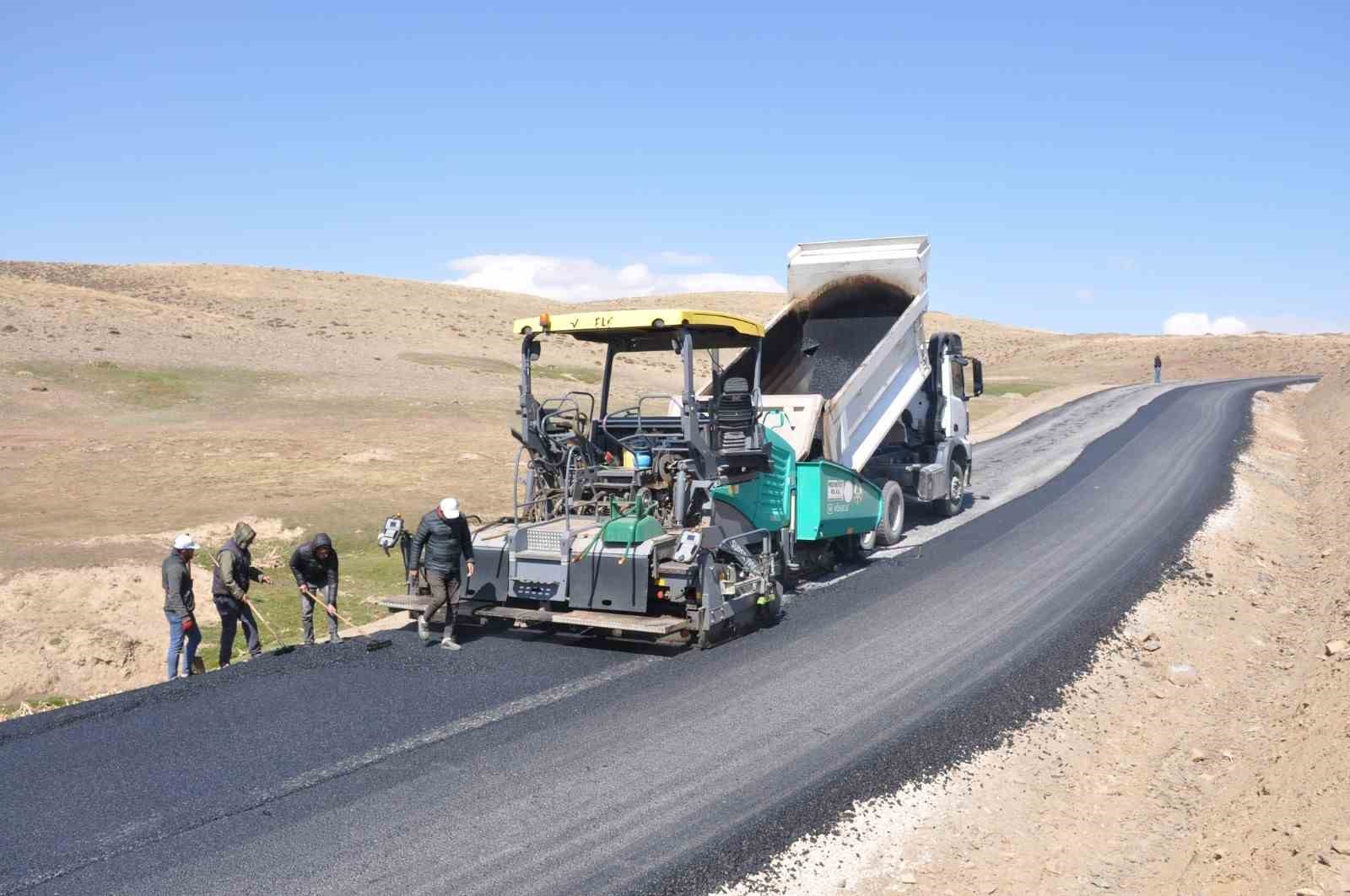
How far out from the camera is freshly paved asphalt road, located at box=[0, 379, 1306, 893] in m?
5.55

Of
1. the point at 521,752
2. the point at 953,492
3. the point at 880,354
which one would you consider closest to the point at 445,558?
the point at 521,752

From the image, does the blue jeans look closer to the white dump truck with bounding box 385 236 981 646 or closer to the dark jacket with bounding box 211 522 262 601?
the dark jacket with bounding box 211 522 262 601

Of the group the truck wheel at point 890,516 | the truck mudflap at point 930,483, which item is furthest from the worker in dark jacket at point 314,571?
the truck mudflap at point 930,483

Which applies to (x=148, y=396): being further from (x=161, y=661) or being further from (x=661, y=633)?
(x=661, y=633)

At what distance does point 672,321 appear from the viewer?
973 cm

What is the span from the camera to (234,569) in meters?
10.6

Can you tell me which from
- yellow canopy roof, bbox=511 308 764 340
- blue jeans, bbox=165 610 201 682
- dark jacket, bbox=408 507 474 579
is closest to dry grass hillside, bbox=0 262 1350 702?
yellow canopy roof, bbox=511 308 764 340

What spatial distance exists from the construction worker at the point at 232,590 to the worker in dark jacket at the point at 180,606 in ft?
0.85

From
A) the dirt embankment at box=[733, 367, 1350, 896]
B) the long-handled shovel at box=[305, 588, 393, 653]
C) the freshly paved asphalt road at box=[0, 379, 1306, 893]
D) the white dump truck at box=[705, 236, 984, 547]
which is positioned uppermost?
the white dump truck at box=[705, 236, 984, 547]

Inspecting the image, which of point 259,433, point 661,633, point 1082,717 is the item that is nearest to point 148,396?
point 259,433

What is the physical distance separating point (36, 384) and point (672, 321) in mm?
27861

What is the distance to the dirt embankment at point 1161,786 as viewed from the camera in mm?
5809

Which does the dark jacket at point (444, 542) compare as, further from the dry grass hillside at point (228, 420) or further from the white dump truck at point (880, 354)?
the white dump truck at point (880, 354)

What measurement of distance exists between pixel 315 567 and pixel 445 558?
2.14 m
